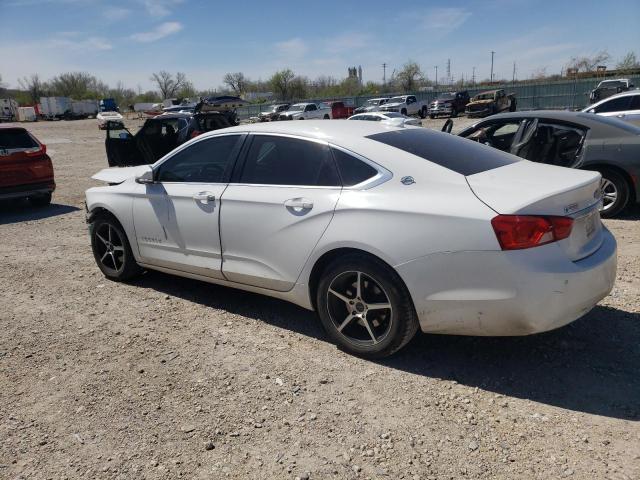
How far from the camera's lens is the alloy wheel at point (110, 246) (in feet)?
17.5

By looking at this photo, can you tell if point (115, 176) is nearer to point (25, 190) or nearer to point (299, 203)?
point (299, 203)

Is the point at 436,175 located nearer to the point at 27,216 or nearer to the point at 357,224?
the point at 357,224

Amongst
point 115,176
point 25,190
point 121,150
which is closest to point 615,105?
point 121,150

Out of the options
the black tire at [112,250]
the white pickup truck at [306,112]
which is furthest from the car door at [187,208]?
the white pickup truck at [306,112]

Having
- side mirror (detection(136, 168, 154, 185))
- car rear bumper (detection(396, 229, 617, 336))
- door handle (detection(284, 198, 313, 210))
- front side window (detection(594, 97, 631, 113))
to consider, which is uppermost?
side mirror (detection(136, 168, 154, 185))

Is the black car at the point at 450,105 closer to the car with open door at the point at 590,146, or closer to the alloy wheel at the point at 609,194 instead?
the car with open door at the point at 590,146

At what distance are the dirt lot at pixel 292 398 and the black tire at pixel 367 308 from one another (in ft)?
0.52

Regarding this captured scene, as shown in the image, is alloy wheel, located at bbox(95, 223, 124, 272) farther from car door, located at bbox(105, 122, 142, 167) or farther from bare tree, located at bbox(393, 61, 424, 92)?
bare tree, located at bbox(393, 61, 424, 92)

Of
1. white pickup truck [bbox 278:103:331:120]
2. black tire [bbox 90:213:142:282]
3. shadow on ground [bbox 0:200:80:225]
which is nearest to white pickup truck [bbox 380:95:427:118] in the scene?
white pickup truck [bbox 278:103:331:120]

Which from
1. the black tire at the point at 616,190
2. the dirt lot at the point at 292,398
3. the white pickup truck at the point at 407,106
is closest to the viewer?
the dirt lot at the point at 292,398

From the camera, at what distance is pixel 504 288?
2945 mm

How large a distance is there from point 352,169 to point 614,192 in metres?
4.97

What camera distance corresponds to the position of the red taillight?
9.51 ft

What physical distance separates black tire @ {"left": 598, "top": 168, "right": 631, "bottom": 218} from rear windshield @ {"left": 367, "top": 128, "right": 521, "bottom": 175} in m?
3.67
